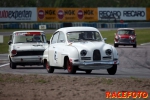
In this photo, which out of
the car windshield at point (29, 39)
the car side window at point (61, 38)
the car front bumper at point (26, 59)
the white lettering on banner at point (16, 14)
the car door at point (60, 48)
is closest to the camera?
the car door at point (60, 48)

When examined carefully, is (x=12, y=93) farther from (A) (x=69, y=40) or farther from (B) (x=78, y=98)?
(A) (x=69, y=40)

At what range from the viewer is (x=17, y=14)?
75812mm

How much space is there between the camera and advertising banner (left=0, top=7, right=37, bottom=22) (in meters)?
75.6

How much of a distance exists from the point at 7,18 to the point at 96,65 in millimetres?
60207

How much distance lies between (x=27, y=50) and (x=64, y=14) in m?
55.2

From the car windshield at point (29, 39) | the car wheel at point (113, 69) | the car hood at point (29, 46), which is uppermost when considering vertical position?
the car windshield at point (29, 39)

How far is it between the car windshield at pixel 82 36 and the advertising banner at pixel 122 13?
2389 inches

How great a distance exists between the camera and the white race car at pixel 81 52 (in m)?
16.9

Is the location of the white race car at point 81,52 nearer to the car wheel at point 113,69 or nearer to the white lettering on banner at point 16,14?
the car wheel at point 113,69

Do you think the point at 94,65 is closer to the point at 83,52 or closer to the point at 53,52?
the point at 83,52

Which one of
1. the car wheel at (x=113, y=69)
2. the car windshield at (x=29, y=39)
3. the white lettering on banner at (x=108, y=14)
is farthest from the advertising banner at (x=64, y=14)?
the car wheel at (x=113, y=69)
